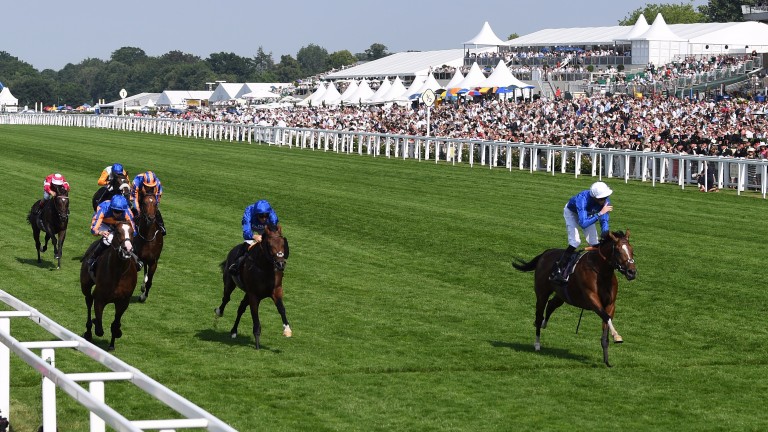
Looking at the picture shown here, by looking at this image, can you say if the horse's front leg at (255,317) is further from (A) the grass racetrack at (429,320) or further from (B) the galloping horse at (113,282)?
(B) the galloping horse at (113,282)

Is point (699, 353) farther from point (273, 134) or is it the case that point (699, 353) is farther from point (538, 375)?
point (273, 134)

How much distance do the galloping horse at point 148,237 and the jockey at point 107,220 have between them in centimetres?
187

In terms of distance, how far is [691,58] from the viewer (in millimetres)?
53156

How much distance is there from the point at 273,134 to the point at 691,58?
60.3 ft

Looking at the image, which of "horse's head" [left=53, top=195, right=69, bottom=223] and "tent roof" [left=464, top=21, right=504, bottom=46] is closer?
"horse's head" [left=53, top=195, right=69, bottom=223]

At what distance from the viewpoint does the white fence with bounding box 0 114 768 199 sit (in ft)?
94.8

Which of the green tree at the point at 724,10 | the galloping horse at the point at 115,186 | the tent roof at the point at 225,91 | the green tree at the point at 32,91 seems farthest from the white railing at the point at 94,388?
the green tree at the point at 32,91

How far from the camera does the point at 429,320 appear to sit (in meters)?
13.5

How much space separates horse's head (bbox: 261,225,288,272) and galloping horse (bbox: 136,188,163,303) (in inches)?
122

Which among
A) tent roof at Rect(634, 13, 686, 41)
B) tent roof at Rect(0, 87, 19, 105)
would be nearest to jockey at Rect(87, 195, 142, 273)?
tent roof at Rect(634, 13, 686, 41)

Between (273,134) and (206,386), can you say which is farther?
(273,134)

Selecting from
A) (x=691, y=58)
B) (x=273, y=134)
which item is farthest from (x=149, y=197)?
(x=691, y=58)

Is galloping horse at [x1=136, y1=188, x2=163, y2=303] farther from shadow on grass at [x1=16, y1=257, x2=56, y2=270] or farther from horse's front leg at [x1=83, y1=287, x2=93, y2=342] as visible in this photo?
shadow on grass at [x1=16, y1=257, x2=56, y2=270]

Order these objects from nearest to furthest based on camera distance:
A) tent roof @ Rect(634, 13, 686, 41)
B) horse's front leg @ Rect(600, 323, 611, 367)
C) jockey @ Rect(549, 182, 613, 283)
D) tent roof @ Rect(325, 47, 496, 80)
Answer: horse's front leg @ Rect(600, 323, 611, 367)
jockey @ Rect(549, 182, 613, 283)
tent roof @ Rect(634, 13, 686, 41)
tent roof @ Rect(325, 47, 496, 80)
